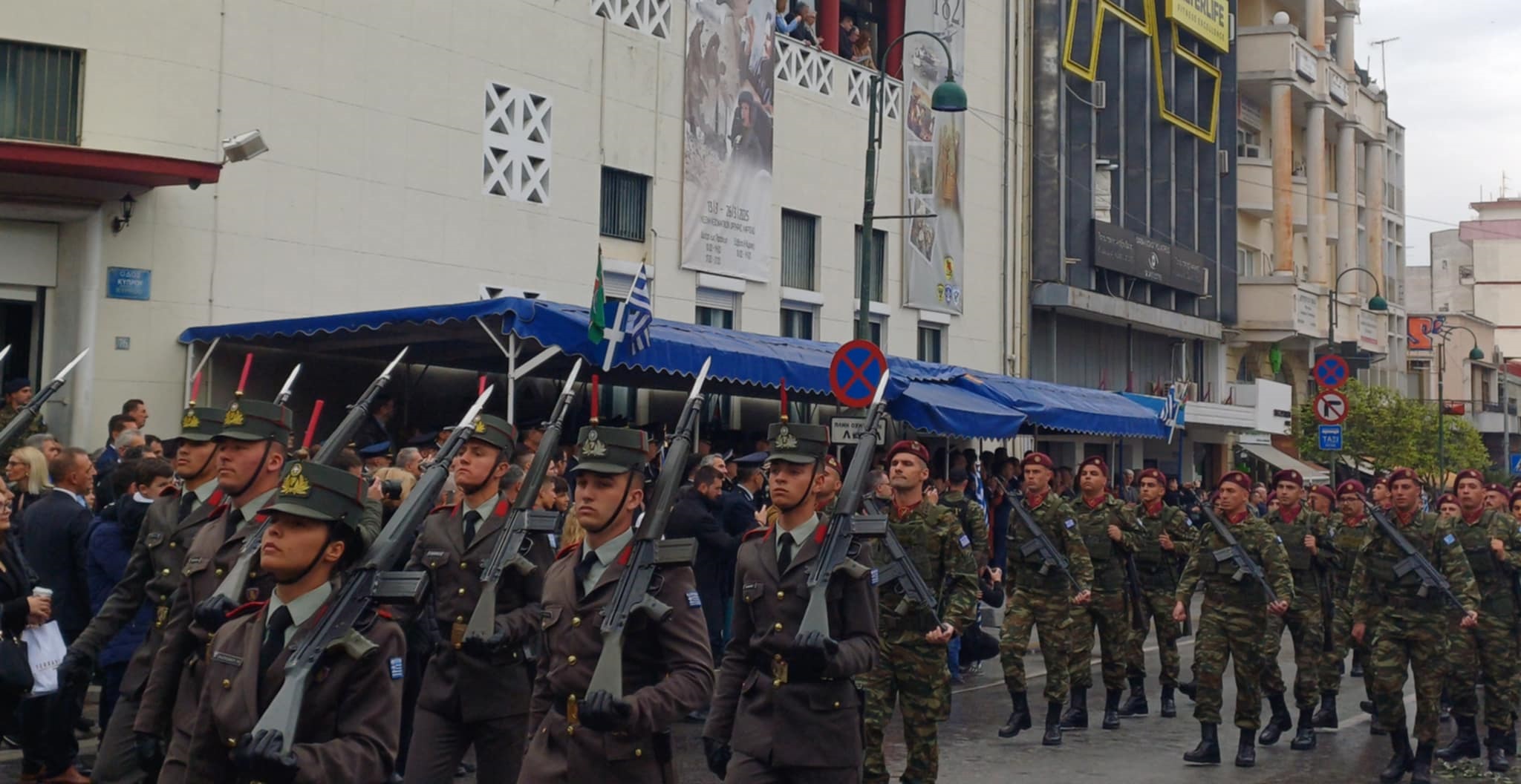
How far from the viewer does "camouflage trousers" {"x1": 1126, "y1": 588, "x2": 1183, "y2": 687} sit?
13742 millimetres

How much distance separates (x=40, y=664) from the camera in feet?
27.3

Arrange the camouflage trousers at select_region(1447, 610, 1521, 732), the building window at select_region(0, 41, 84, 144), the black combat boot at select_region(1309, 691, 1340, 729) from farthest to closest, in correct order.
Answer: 1. the building window at select_region(0, 41, 84, 144)
2. the black combat boot at select_region(1309, 691, 1340, 729)
3. the camouflage trousers at select_region(1447, 610, 1521, 732)

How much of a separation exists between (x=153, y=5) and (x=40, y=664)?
34.2 feet

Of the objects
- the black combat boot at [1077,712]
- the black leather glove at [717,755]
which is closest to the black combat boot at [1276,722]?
the black combat boot at [1077,712]

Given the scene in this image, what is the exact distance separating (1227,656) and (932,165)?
63.7 ft

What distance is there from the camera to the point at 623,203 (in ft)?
76.0

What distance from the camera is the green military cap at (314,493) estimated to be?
464cm

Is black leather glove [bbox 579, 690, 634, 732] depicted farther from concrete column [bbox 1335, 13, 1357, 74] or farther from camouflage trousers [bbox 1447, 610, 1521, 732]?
concrete column [bbox 1335, 13, 1357, 74]

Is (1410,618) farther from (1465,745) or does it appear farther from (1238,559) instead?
(1465,745)

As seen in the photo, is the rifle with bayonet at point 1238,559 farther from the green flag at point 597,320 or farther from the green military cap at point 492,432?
the green military cap at point 492,432

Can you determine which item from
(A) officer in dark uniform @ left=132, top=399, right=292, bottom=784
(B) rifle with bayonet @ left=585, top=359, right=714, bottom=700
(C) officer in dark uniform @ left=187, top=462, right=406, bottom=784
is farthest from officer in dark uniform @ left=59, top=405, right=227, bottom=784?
(B) rifle with bayonet @ left=585, top=359, right=714, bottom=700

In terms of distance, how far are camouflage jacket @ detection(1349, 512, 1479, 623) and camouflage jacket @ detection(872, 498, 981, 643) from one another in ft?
11.8

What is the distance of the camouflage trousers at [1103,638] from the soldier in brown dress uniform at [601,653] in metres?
7.36

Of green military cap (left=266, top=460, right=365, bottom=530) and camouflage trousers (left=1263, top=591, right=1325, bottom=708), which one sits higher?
green military cap (left=266, top=460, right=365, bottom=530)
